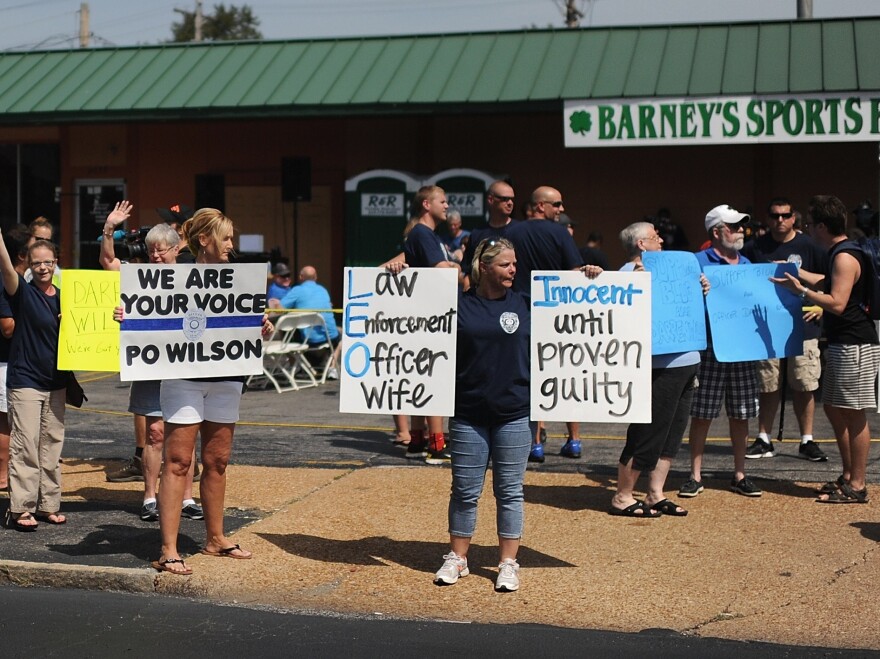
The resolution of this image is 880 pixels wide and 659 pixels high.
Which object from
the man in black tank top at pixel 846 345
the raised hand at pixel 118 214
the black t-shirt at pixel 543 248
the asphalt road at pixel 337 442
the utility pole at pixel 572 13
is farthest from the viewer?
the utility pole at pixel 572 13

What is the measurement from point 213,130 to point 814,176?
9.34m

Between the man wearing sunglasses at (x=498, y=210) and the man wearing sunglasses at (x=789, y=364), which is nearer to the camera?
the man wearing sunglasses at (x=498, y=210)

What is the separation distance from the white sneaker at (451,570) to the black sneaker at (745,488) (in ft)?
9.09

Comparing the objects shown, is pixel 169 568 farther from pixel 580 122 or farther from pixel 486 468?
pixel 580 122

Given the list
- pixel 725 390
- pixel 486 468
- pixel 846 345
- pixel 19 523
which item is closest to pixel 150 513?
pixel 19 523

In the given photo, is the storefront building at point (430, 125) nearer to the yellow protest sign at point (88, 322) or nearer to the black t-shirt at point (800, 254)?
the black t-shirt at point (800, 254)

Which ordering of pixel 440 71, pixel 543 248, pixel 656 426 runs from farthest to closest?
pixel 440 71
pixel 543 248
pixel 656 426

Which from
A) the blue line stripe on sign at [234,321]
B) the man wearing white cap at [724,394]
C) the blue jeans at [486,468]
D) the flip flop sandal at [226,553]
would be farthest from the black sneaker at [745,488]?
the blue line stripe on sign at [234,321]

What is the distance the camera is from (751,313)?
8641mm

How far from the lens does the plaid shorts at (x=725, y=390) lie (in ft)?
28.8

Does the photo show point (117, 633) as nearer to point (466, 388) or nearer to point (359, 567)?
point (359, 567)

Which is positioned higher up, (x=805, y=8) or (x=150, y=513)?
(x=805, y=8)

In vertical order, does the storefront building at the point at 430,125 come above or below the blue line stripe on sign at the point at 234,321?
above

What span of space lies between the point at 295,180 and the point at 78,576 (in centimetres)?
1276
